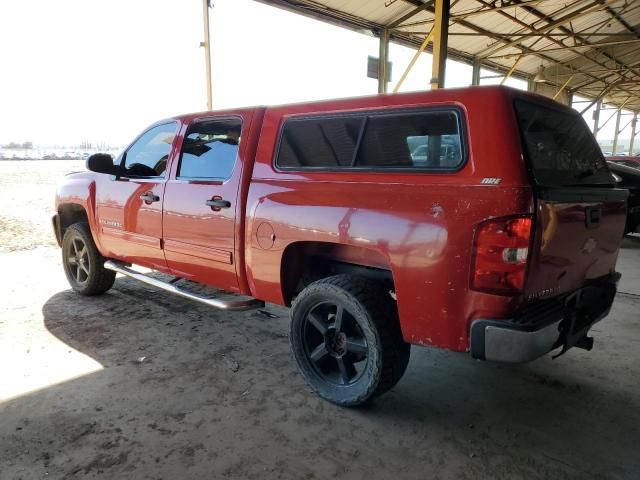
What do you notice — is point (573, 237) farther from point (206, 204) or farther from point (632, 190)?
point (632, 190)

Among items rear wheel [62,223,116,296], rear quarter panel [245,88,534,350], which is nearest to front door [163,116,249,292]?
rear quarter panel [245,88,534,350]

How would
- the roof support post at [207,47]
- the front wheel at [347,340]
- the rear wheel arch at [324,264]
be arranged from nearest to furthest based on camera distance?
Answer: the front wheel at [347,340] < the rear wheel arch at [324,264] < the roof support post at [207,47]

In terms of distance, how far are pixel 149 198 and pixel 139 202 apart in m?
0.20

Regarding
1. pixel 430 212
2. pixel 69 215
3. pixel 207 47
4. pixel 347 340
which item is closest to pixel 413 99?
pixel 430 212

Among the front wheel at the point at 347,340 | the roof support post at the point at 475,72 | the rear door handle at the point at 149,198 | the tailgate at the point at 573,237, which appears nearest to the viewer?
the tailgate at the point at 573,237

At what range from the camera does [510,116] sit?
211 cm

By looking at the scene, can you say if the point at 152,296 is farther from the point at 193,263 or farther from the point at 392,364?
the point at 392,364

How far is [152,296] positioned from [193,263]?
1.64 meters

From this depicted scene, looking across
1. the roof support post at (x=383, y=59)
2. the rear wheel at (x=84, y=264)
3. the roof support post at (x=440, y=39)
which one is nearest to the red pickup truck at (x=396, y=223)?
the rear wheel at (x=84, y=264)

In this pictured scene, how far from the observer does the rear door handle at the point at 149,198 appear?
145 inches

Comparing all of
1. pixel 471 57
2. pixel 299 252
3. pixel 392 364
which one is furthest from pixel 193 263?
pixel 471 57

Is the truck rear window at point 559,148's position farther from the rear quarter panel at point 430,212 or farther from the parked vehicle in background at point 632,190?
the parked vehicle in background at point 632,190

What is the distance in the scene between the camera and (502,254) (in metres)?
2.00

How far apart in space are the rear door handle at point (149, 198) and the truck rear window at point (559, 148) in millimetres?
2804
